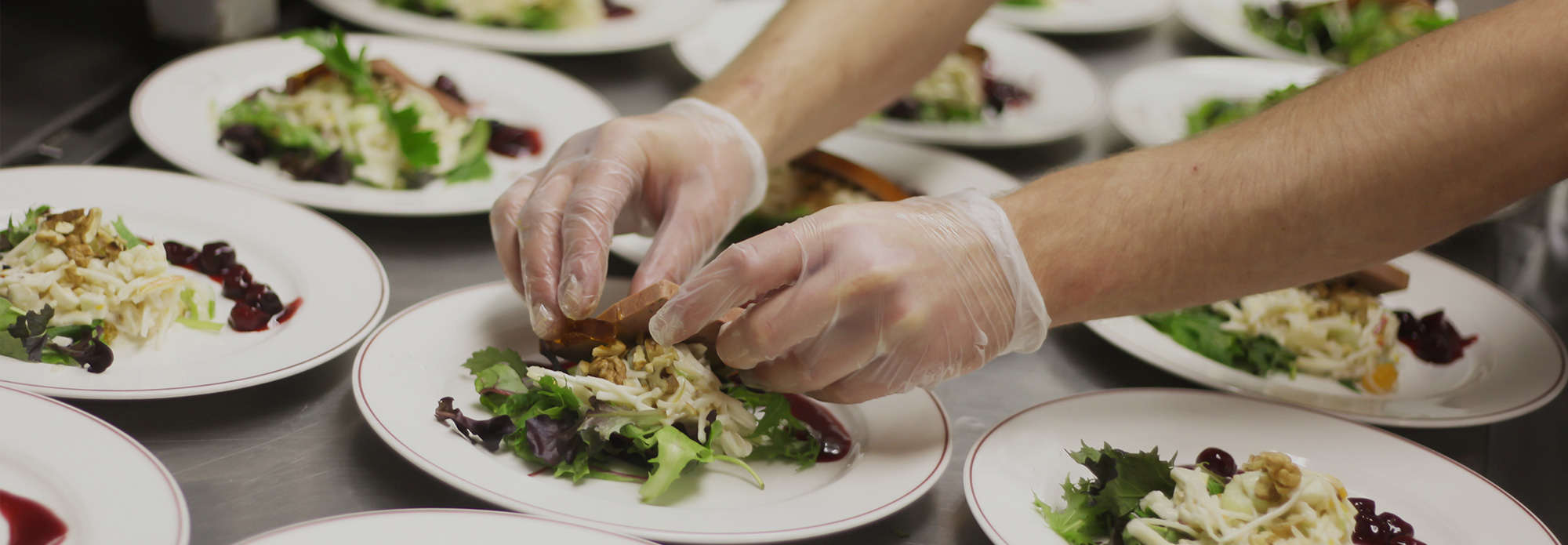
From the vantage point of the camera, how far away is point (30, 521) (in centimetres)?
114

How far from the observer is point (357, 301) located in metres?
1.66

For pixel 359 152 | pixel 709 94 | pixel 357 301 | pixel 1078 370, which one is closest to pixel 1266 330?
pixel 1078 370

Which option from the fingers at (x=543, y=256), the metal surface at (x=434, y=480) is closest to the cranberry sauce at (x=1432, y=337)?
the metal surface at (x=434, y=480)

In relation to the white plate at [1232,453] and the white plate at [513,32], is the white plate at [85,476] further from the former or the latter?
the white plate at [513,32]

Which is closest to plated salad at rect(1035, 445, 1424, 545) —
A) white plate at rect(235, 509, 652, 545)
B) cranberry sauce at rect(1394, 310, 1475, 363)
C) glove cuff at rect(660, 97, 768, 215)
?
white plate at rect(235, 509, 652, 545)

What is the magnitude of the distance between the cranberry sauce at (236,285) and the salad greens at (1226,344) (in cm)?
150

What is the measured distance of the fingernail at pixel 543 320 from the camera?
1.59 meters

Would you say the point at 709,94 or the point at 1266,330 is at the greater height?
the point at 709,94

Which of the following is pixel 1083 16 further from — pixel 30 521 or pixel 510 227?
pixel 30 521

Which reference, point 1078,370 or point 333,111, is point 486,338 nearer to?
point 333,111

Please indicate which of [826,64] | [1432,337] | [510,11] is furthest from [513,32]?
[1432,337]

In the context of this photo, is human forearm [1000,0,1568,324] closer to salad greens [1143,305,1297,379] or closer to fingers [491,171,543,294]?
salad greens [1143,305,1297,379]

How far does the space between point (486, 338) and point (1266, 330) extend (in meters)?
1.44

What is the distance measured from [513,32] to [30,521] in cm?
200
